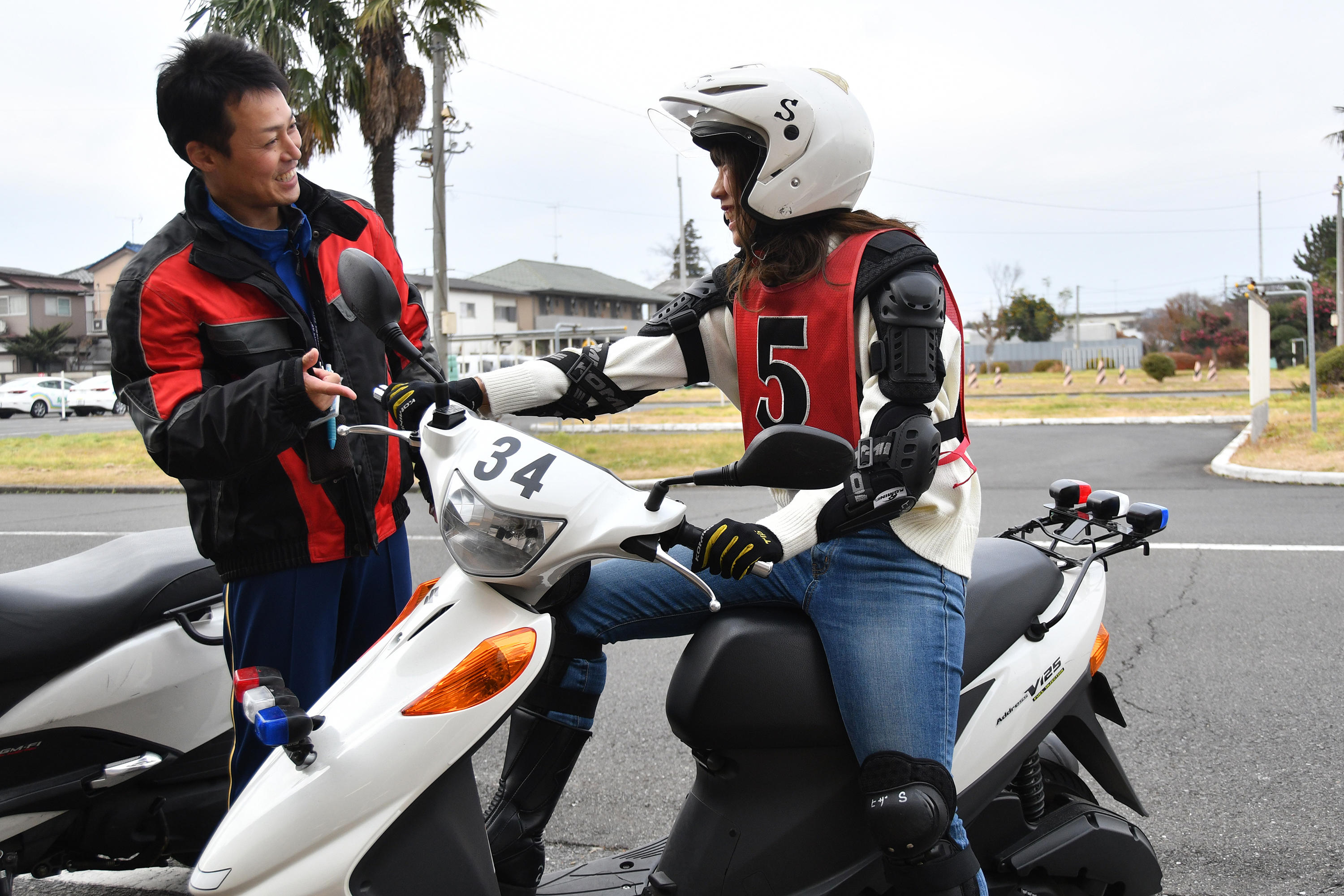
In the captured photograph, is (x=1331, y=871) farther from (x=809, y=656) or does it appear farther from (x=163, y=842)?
→ (x=163, y=842)

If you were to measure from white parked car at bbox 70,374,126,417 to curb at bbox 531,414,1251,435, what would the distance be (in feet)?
67.2

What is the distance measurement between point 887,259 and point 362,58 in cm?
1319

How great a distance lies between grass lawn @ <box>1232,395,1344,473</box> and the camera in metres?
10.6

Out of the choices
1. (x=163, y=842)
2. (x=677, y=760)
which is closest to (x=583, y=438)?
(x=677, y=760)

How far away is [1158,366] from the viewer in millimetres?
31359

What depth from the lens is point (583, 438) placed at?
50.5 ft

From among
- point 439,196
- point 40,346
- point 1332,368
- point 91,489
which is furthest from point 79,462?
point 40,346

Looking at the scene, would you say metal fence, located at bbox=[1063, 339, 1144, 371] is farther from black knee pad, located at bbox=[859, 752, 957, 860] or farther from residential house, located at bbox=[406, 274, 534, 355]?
black knee pad, located at bbox=[859, 752, 957, 860]

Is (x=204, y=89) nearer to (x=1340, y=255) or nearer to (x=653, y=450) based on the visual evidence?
(x=653, y=450)

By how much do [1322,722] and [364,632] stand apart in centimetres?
329

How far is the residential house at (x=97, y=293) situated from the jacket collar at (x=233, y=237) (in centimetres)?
5749

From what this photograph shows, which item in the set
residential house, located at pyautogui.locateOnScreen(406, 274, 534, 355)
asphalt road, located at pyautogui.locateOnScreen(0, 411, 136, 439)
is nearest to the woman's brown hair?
asphalt road, located at pyautogui.locateOnScreen(0, 411, 136, 439)

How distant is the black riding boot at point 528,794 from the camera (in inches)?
75.7

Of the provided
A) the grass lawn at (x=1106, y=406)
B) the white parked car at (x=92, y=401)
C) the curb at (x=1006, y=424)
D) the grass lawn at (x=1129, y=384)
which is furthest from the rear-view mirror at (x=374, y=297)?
the white parked car at (x=92, y=401)
